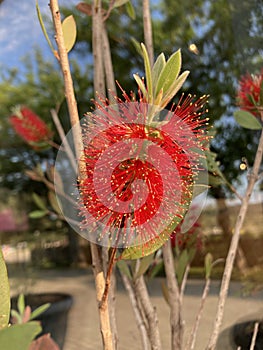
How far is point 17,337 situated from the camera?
154 mm

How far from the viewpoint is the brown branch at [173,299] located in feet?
1.32

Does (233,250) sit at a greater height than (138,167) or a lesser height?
lesser

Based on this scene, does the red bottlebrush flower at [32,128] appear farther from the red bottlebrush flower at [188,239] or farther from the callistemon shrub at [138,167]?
the callistemon shrub at [138,167]

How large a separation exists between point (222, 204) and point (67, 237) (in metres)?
0.45

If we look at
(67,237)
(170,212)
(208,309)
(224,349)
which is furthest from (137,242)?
(67,237)

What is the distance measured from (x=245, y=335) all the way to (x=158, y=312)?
176mm

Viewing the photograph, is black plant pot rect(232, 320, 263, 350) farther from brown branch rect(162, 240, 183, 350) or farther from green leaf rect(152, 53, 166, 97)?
green leaf rect(152, 53, 166, 97)

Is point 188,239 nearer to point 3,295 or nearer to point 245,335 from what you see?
point 245,335

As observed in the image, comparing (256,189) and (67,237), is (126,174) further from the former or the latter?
(67,237)

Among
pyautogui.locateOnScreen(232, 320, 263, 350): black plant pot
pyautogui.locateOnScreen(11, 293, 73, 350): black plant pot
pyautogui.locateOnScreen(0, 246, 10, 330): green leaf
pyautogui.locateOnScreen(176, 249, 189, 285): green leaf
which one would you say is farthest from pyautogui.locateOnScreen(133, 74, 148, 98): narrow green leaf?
pyautogui.locateOnScreen(11, 293, 73, 350): black plant pot

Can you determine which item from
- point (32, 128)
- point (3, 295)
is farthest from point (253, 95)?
point (32, 128)

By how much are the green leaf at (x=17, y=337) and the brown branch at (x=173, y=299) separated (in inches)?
10.0

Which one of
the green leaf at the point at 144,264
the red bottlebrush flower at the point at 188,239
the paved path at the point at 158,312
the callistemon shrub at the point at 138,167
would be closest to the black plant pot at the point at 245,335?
the paved path at the point at 158,312

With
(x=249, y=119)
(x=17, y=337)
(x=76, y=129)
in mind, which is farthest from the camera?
(x=249, y=119)
